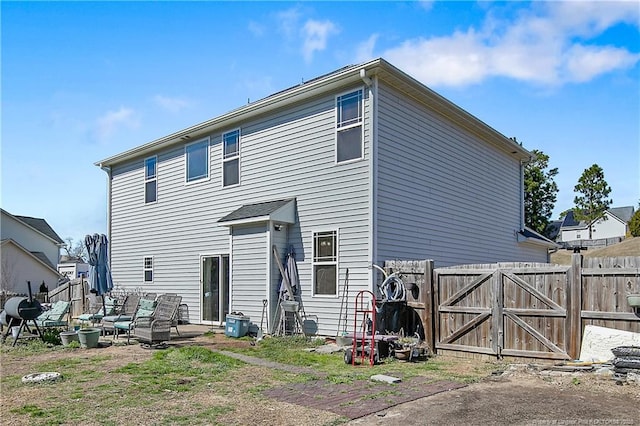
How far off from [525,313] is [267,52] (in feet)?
23.9

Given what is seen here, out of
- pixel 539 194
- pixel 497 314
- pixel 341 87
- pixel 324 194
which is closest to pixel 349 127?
pixel 341 87

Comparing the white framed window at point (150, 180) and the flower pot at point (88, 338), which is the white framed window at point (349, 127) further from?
the white framed window at point (150, 180)

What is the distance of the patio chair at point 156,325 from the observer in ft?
31.7

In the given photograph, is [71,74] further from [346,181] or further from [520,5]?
[520,5]

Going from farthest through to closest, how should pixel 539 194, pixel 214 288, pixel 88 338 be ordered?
pixel 539 194 < pixel 214 288 < pixel 88 338

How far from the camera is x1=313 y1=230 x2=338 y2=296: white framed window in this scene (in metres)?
10.8

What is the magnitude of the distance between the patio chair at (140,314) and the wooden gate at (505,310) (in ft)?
20.9

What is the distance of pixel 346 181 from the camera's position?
10695mm

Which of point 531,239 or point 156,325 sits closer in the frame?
point 156,325

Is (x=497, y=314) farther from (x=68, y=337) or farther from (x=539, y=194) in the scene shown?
(x=539, y=194)

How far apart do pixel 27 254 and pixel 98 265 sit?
17.5 meters

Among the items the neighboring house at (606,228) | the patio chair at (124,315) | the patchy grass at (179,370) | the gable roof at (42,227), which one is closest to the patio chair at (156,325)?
the patchy grass at (179,370)

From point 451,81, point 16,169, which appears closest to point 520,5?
point 451,81

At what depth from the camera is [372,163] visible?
10.3 metres
